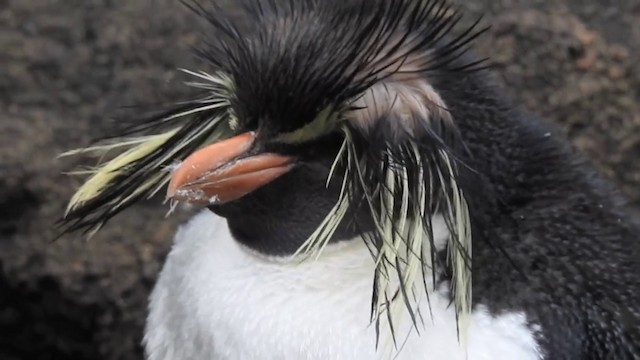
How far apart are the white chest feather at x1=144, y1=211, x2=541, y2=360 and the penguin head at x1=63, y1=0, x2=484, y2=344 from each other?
0.17 feet

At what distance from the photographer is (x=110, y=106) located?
8.02ft

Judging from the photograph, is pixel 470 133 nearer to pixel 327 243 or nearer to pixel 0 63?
pixel 327 243

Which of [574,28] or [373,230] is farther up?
[574,28]

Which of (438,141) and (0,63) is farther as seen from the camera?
(0,63)

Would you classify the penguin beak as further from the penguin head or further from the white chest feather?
the white chest feather

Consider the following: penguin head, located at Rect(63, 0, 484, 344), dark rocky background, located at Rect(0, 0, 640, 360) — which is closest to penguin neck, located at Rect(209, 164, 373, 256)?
penguin head, located at Rect(63, 0, 484, 344)

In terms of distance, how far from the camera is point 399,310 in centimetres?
138

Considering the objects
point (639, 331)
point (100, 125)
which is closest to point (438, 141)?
point (639, 331)

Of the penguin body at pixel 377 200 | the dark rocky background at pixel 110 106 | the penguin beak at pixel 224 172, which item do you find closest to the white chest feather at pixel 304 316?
the penguin body at pixel 377 200

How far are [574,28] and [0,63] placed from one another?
4.32 ft

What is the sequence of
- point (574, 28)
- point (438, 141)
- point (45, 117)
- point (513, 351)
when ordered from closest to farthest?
point (438, 141) → point (513, 351) → point (45, 117) → point (574, 28)

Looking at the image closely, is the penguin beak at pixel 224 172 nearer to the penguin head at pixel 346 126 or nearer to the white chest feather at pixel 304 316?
the penguin head at pixel 346 126

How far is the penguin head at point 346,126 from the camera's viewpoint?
1300mm

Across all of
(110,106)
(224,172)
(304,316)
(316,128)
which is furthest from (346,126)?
(110,106)
